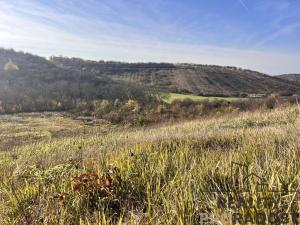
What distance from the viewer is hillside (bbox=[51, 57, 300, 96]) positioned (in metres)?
68.8

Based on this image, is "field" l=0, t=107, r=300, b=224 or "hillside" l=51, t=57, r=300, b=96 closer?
"field" l=0, t=107, r=300, b=224

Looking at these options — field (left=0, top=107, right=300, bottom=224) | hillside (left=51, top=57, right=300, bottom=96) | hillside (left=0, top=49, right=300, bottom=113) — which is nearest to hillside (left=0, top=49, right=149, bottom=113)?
hillside (left=0, top=49, right=300, bottom=113)

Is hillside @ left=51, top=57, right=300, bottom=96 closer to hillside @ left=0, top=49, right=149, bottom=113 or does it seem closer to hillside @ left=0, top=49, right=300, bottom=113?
hillside @ left=0, top=49, right=300, bottom=113

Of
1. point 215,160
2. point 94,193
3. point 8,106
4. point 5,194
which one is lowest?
point 8,106

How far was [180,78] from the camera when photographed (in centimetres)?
8069

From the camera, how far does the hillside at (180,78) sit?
68.8 metres

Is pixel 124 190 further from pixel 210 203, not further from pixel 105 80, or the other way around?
pixel 105 80

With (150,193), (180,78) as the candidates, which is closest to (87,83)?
(180,78)

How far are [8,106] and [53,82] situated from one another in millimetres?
19485

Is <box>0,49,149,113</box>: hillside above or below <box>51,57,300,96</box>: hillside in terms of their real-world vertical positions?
below

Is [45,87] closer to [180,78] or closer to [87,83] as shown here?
[87,83]

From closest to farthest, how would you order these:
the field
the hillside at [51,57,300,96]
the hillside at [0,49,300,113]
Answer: the field
the hillside at [0,49,300,113]
the hillside at [51,57,300,96]

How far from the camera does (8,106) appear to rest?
114 feet

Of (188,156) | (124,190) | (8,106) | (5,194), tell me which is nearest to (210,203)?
(124,190)
